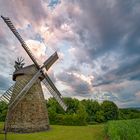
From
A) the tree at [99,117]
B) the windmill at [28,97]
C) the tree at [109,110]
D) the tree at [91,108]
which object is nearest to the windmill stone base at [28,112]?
the windmill at [28,97]

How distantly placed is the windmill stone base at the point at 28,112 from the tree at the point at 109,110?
35.5 metres

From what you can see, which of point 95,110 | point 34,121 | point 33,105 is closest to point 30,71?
point 33,105

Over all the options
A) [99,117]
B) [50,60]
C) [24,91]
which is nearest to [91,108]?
[99,117]

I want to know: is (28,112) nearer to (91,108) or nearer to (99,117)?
(99,117)

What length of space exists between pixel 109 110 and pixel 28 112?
3837 centimetres

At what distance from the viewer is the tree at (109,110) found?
6109 cm

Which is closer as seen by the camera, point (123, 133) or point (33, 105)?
point (123, 133)

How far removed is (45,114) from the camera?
28.1 m

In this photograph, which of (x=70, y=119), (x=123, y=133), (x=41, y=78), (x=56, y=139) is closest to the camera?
(x=123, y=133)

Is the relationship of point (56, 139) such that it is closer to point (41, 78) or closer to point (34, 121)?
point (34, 121)

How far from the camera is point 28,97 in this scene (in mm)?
26578

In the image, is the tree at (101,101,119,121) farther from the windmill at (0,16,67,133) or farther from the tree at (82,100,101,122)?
the windmill at (0,16,67,133)

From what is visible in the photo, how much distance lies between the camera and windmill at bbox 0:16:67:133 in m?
25.5

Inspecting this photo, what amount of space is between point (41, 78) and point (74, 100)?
30.4 metres
